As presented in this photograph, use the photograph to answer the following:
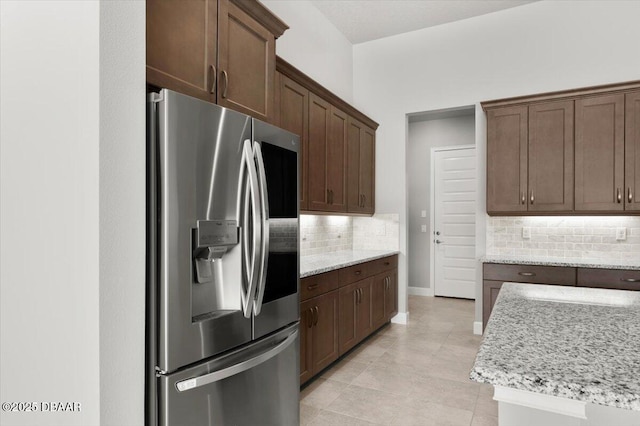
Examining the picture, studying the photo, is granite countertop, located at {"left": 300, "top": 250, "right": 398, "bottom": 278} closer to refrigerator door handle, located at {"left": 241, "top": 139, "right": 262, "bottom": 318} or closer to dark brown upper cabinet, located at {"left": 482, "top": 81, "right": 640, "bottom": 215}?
refrigerator door handle, located at {"left": 241, "top": 139, "right": 262, "bottom": 318}

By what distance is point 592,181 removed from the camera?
3.70m

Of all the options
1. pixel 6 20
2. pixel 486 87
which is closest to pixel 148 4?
pixel 6 20

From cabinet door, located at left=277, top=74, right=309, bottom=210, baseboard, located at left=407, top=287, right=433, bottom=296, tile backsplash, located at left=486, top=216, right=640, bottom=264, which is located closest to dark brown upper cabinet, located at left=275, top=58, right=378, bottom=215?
cabinet door, located at left=277, top=74, right=309, bottom=210

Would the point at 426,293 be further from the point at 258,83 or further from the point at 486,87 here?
the point at 258,83

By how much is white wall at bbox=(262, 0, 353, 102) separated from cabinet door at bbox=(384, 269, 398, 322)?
2338 mm

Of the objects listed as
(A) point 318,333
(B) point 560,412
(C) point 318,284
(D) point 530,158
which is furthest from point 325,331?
(D) point 530,158

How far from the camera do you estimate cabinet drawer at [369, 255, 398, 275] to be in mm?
4109

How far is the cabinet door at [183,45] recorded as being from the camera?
159cm

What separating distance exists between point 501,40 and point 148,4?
404 cm

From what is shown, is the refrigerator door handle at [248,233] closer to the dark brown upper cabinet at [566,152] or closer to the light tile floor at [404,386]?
the light tile floor at [404,386]

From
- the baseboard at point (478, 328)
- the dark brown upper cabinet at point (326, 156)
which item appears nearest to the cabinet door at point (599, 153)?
the baseboard at point (478, 328)

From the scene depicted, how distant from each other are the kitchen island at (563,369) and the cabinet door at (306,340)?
1.69 meters

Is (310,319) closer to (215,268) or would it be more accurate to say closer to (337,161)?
(215,268)

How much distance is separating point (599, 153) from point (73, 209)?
13.9 ft
